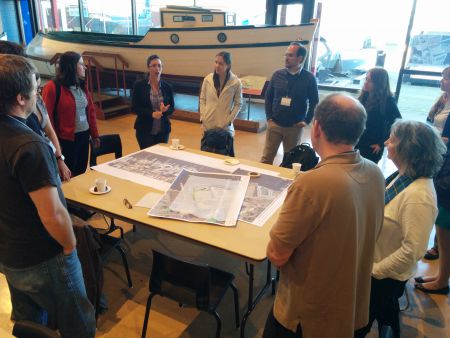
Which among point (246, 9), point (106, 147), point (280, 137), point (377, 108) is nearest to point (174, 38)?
point (246, 9)

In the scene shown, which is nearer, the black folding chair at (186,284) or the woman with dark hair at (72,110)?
the black folding chair at (186,284)

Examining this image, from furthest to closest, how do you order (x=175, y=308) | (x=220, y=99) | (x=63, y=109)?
(x=220, y=99), (x=63, y=109), (x=175, y=308)

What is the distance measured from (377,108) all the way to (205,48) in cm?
457

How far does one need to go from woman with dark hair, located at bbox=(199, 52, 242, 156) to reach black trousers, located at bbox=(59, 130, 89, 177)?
1.11 metres

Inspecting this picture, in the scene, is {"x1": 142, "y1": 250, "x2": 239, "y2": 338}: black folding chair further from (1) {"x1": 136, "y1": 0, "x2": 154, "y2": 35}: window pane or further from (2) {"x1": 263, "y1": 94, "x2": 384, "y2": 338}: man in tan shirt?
(1) {"x1": 136, "y1": 0, "x2": 154, "y2": 35}: window pane

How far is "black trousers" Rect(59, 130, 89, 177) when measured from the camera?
9.32ft

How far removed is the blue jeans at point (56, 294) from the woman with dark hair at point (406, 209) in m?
1.18

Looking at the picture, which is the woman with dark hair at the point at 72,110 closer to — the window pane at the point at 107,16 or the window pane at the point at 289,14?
the window pane at the point at 289,14

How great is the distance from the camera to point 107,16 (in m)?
9.06

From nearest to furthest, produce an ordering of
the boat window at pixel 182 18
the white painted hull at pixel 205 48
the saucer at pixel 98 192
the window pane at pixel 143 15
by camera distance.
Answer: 1. the saucer at pixel 98 192
2. the white painted hull at pixel 205 48
3. the boat window at pixel 182 18
4. the window pane at pixel 143 15

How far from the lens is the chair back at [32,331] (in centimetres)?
100

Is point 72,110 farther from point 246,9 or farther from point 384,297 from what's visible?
point 246,9

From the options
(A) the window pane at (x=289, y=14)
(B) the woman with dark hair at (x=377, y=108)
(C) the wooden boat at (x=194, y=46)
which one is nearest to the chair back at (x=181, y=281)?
(B) the woman with dark hair at (x=377, y=108)

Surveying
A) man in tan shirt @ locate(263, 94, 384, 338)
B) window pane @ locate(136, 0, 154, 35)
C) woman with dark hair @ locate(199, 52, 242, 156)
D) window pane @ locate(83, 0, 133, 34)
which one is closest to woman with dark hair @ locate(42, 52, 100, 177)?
woman with dark hair @ locate(199, 52, 242, 156)
